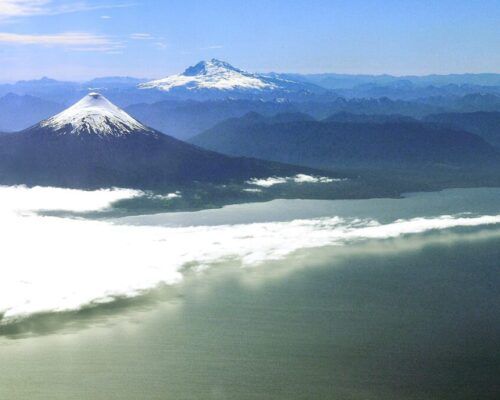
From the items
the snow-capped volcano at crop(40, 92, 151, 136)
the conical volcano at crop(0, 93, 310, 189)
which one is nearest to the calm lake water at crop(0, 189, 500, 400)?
the conical volcano at crop(0, 93, 310, 189)

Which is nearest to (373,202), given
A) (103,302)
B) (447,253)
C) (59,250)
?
(447,253)

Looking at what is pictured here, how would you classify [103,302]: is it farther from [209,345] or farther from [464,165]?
[464,165]

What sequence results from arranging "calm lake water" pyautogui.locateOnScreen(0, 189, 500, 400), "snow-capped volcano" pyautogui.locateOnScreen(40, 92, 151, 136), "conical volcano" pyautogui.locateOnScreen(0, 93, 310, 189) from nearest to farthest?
"calm lake water" pyautogui.locateOnScreen(0, 189, 500, 400) < "conical volcano" pyautogui.locateOnScreen(0, 93, 310, 189) < "snow-capped volcano" pyautogui.locateOnScreen(40, 92, 151, 136)

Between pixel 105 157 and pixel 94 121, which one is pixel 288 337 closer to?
pixel 105 157

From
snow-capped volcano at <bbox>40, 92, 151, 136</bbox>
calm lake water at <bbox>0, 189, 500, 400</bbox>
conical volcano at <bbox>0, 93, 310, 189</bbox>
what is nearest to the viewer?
calm lake water at <bbox>0, 189, 500, 400</bbox>

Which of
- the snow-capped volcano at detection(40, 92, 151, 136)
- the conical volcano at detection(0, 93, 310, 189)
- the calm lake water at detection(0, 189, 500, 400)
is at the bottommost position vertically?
the calm lake water at detection(0, 189, 500, 400)

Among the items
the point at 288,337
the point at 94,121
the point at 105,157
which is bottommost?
the point at 288,337

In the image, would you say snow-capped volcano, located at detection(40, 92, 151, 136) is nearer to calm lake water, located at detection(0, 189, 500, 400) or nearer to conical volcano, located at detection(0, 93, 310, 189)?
conical volcano, located at detection(0, 93, 310, 189)

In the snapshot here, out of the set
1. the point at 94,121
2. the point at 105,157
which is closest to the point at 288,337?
the point at 105,157
